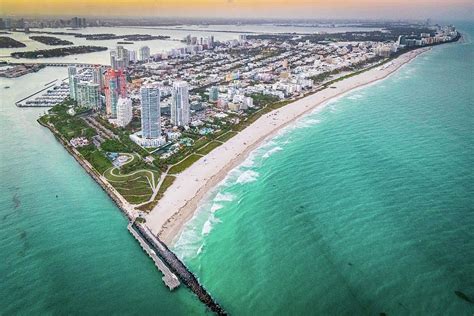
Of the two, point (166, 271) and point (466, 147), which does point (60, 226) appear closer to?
point (166, 271)

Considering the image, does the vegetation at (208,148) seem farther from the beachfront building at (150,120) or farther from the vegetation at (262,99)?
the vegetation at (262,99)

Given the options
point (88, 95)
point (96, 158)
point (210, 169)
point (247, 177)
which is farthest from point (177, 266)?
point (88, 95)

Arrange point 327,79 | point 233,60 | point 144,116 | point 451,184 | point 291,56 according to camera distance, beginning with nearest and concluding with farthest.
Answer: point 451,184
point 144,116
point 327,79
point 233,60
point 291,56

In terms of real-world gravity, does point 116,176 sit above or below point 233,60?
below

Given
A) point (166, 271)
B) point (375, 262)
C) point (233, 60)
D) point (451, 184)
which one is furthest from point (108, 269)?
point (233, 60)

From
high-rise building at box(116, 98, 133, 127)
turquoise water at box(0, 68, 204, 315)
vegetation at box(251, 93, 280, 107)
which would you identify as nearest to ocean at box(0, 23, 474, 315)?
turquoise water at box(0, 68, 204, 315)

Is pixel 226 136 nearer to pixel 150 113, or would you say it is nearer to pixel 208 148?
pixel 208 148
